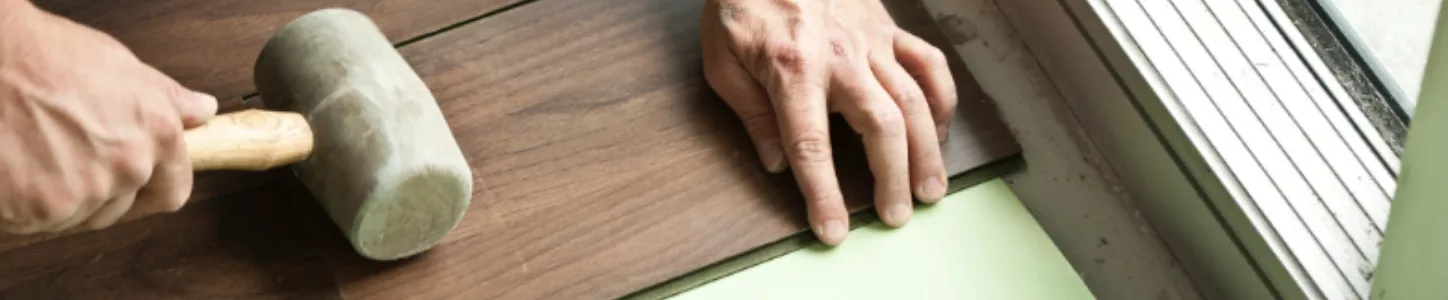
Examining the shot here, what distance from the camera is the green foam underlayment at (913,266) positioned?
1.06m

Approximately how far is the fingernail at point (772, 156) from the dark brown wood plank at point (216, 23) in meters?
0.30

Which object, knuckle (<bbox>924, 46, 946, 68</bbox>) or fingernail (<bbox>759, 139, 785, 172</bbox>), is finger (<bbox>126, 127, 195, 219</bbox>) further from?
knuckle (<bbox>924, 46, 946, 68</bbox>)

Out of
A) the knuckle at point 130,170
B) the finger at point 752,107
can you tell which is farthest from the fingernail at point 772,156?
the knuckle at point 130,170

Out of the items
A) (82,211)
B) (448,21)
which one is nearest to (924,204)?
(448,21)

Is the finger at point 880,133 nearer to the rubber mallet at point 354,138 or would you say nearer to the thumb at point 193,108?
the rubber mallet at point 354,138

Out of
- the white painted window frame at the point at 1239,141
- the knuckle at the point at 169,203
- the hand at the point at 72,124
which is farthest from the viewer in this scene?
the white painted window frame at the point at 1239,141

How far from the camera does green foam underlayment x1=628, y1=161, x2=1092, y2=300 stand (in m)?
1.06

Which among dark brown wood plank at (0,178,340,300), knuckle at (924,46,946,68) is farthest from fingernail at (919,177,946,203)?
dark brown wood plank at (0,178,340,300)

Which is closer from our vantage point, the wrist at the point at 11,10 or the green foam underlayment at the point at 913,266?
the wrist at the point at 11,10

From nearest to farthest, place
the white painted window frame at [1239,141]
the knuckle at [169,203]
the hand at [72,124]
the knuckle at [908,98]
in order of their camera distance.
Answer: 1. the hand at [72,124]
2. the knuckle at [169,203]
3. the white painted window frame at [1239,141]
4. the knuckle at [908,98]

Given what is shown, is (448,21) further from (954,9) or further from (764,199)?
(954,9)

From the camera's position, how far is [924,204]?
3.68ft

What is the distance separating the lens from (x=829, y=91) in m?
1.10

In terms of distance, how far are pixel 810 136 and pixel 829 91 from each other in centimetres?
5
